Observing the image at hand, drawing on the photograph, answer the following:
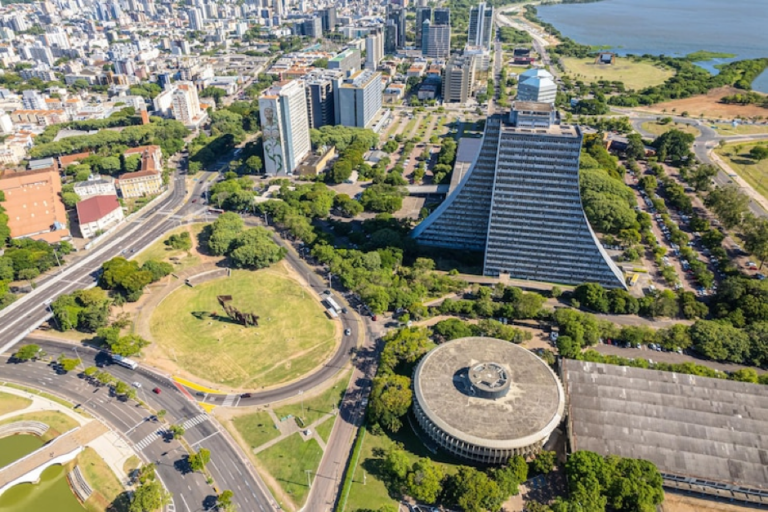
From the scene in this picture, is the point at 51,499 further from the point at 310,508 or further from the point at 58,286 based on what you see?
the point at 58,286

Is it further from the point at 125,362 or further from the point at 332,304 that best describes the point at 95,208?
the point at 332,304

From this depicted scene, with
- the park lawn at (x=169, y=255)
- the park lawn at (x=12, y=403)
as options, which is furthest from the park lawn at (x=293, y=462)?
the park lawn at (x=169, y=255)

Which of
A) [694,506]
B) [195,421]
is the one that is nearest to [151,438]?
[195,421]

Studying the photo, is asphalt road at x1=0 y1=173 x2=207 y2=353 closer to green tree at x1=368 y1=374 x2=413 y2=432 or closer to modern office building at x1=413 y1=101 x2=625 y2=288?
green tree at x1=368 y1=374 x2=413 y2=432

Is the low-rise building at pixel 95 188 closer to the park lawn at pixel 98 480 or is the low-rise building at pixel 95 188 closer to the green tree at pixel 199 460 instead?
the park lawn at pixel 98 480

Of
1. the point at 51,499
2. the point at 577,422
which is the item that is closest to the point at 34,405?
the point at 51,499
